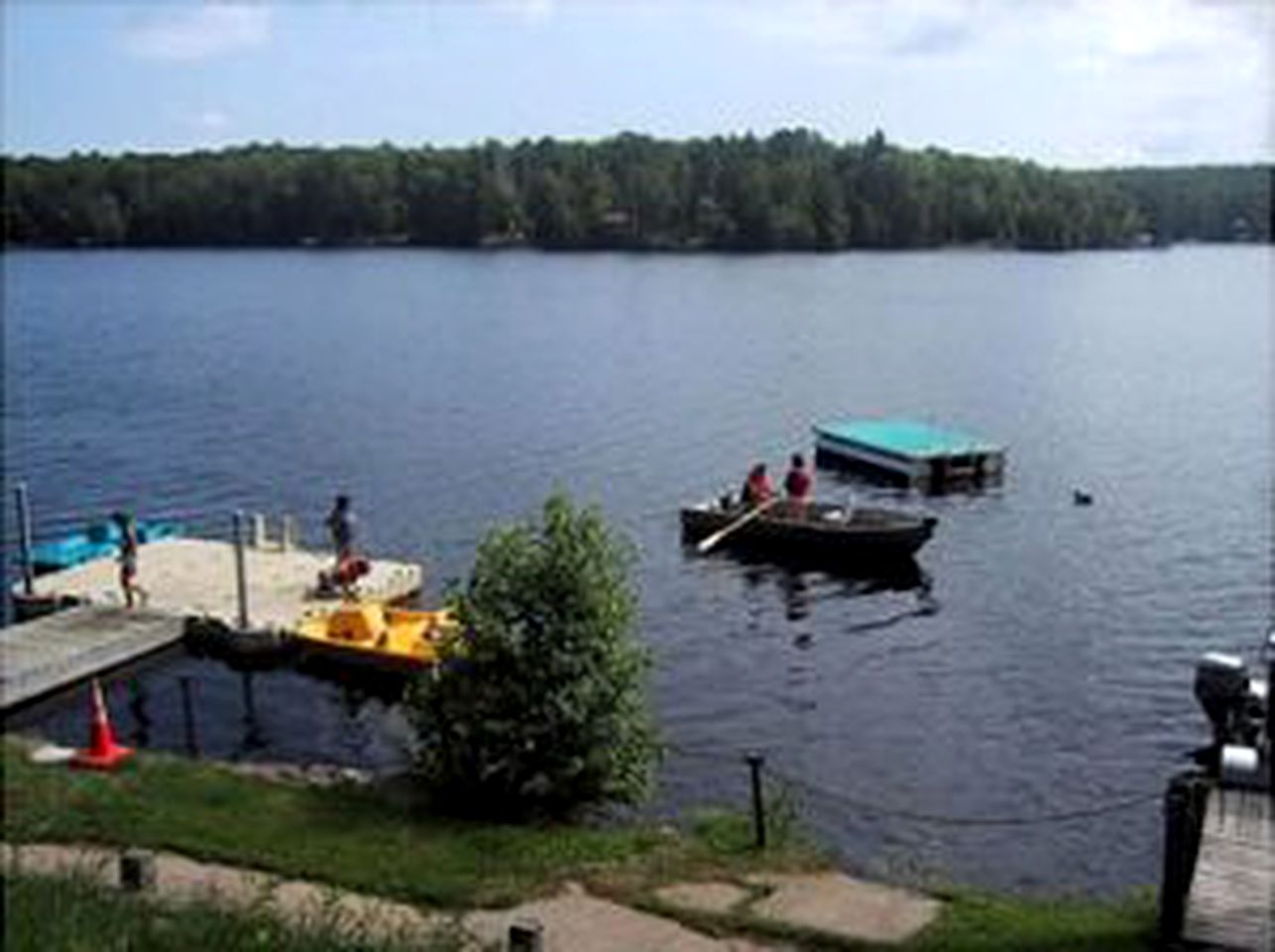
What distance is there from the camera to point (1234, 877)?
49.9 ft

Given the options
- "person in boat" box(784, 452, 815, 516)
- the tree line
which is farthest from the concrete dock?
the tree line

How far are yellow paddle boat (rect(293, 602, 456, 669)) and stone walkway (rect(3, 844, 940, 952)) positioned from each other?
1218 cm

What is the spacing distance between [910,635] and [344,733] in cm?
1252

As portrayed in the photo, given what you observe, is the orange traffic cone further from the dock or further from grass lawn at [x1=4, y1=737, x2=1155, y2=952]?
the dock

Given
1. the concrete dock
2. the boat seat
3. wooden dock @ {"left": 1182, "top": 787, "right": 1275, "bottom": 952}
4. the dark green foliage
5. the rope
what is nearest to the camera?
wooden dock @ {"left": 1182, "top": 787, "right": 1275, "bottom": 952}

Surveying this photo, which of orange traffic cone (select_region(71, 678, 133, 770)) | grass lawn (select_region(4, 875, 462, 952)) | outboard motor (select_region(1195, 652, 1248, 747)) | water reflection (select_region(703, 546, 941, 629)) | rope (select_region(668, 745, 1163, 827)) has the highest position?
grass lawn (select_region(4, 875, 462, 952))

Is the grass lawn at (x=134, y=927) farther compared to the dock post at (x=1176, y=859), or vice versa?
the dock post at (x=1176, y=859)

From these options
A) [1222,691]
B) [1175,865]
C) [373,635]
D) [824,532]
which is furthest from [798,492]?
[1175,865]

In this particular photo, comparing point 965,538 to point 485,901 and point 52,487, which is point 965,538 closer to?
point 52,487

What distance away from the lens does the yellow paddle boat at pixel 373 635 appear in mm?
28766

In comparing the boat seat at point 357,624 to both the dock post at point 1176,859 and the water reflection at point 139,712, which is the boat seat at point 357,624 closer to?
the water reflection at point 139,712

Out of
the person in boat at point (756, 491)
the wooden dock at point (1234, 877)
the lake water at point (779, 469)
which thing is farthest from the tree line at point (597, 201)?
the wooden dock at point (1234, 877)

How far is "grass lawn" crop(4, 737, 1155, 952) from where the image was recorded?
15.4 metres

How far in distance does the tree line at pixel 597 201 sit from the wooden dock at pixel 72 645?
147 meters
